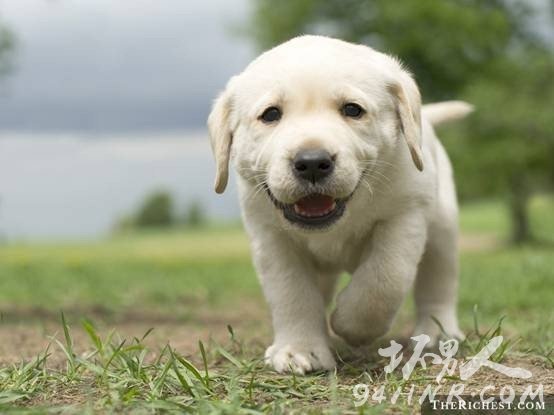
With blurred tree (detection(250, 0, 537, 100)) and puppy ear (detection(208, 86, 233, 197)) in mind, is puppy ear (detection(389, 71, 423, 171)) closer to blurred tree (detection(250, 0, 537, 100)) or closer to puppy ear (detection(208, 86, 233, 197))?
puppy ear (detection(208, 86, 233, 197))

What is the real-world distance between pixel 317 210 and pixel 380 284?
1.56 ft

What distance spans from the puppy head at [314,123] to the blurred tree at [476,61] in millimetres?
17076

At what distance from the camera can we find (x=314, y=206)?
3.82 meters

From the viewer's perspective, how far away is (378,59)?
417 centimetres

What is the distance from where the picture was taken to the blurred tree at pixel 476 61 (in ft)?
68.4

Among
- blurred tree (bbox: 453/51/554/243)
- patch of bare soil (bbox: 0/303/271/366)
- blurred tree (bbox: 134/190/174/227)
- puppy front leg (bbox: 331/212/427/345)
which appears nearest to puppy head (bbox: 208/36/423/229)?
puppy front leg (bbox: 331/212/427/345)

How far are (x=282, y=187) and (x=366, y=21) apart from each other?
21244 millimetres

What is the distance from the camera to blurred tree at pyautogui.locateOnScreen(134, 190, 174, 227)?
51906 mm

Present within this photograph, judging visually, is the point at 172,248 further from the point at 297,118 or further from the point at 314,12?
the point at 297,118

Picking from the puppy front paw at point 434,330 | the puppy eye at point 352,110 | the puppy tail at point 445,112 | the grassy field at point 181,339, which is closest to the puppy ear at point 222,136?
the puppy eye at point 352,110

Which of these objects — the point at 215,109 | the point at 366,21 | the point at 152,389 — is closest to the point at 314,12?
the point at 366,21

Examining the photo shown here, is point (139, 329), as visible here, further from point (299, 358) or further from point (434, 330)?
point (299, 358)

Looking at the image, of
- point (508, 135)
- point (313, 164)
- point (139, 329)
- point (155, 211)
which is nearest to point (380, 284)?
point (313, 164)

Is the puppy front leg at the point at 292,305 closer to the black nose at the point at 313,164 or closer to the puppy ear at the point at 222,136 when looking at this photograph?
the puppy ear at the point at 222,136
